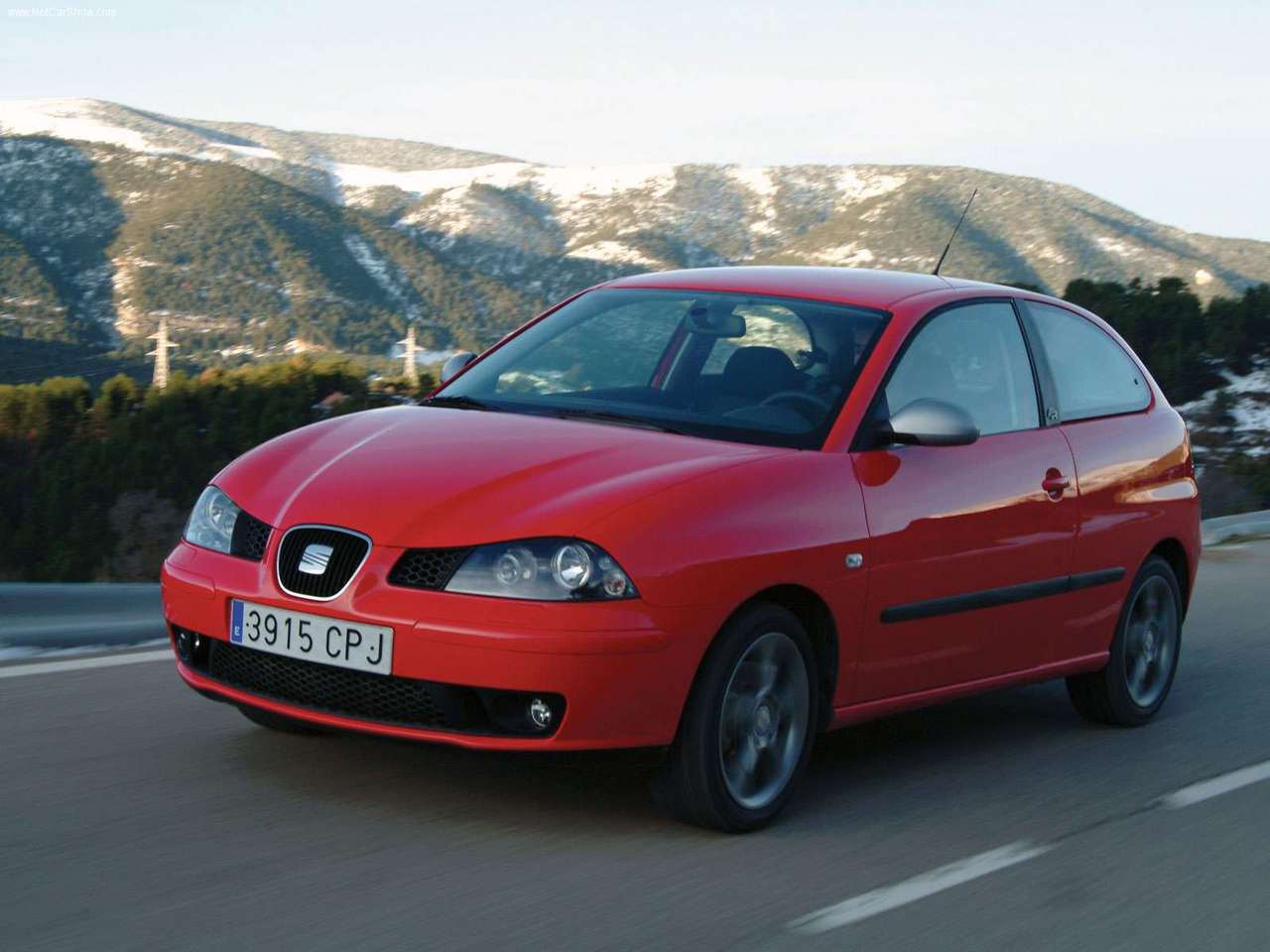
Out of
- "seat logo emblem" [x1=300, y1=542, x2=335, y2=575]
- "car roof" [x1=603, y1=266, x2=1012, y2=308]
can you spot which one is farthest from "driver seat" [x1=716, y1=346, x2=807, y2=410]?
"seat logo emblem" [x1=300, y1=542, x2=335, y2=575]

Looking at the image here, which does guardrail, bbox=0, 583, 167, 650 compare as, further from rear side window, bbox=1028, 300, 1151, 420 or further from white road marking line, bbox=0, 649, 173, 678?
rear side window, bbox=1028, 300, 1151, 420

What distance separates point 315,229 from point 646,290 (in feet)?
560

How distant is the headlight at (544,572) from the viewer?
14.7ft

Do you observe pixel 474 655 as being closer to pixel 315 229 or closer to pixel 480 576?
pixel 480 576

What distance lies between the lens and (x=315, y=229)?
17312 centimetres

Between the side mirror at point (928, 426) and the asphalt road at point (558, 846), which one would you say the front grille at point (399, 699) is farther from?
the side mirror at point (928, 426)

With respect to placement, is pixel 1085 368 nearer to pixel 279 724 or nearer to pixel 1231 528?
pixel 279 724

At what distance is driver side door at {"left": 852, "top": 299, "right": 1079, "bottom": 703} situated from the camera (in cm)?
534

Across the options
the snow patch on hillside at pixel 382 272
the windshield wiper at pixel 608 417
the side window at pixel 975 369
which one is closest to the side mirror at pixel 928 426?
the side window at pixel 975 369

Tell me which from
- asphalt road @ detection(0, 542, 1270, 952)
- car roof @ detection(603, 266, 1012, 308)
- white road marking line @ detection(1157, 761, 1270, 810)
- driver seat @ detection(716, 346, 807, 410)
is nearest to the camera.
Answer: asphalt road @ detection(0, 542, 1270, 952)

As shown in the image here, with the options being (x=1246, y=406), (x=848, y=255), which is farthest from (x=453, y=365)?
(x=848, y=255)

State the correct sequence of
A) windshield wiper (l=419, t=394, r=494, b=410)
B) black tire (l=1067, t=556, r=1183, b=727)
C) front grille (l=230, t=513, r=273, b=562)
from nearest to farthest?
1. front grille (l=230, t=513, r=273, b=562)
2. windshield wiper (l=419, t=394, r=494, b=410)
3. black tire (l=1067, t=556, r=1183, b=727)

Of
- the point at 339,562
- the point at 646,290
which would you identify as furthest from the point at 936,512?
the point at 339,562

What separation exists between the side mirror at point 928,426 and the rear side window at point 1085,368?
111cm
